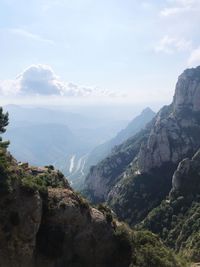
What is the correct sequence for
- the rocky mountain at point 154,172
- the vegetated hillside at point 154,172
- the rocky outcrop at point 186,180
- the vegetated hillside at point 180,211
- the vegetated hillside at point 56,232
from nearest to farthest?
the vegetated hillside at point 56,232, the vegetated hillside at point 180,211, the rocky outcrop at point 186,180, the vegetated hillside at point 154,172, the rocky mountain at point 154,172

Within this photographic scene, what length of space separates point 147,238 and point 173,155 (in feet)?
353

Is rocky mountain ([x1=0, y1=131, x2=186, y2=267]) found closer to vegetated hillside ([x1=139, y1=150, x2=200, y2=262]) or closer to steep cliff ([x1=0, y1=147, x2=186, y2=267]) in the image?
steep cliff ([x1=0, y1=147, x2=186, y2=267])

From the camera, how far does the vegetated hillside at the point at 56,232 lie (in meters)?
43.5

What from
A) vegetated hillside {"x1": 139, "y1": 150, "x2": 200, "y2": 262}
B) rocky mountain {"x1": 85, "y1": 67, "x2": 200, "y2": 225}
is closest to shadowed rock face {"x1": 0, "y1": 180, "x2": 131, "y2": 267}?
vegetated hillside {"x1": 139, "y1": 150, "x2": 200, "y2": 262}

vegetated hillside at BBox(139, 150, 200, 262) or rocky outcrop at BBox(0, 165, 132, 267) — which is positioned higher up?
rocky outcrop at BBox(0, 165, 132, 267)

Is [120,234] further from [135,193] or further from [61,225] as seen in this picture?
[135,193]

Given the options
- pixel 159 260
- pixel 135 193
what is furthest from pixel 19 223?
pixel 135 193

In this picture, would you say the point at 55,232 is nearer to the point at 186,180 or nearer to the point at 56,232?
the point at 56,232

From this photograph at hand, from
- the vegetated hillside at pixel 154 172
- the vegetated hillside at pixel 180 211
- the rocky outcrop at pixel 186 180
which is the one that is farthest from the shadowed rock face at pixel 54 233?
the vegetated hillside at pixel 154 172

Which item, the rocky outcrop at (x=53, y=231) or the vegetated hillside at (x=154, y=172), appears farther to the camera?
the vegetated hillside at (x=154, y=172)

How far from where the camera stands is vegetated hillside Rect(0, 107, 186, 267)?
4353 cm

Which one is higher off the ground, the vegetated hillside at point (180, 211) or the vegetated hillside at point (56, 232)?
the vegetated hillside at point (56, 232)

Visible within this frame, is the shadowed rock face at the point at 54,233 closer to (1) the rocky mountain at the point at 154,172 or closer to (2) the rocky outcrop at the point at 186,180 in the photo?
(2) the rocky outcrop at the point at 186,180

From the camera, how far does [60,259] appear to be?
46844 mm
